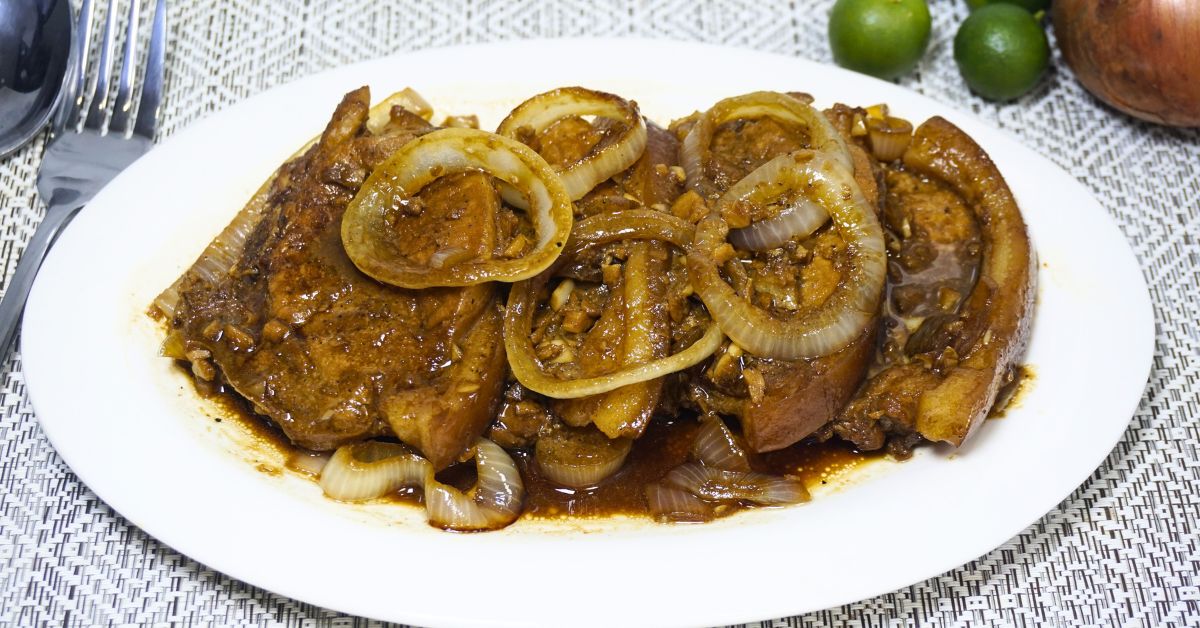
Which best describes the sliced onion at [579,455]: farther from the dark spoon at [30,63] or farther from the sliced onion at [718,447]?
the dark spoon at [30,63]

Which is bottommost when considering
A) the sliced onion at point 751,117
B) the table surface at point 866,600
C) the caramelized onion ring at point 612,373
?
the table surface at point 866,600

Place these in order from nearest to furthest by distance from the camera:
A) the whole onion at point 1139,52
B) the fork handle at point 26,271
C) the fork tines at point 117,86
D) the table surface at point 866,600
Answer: the table surface at point 866,600, the fork handle at point 26,271, the whole onion at point 1139,52, the fork tines at point 117,86

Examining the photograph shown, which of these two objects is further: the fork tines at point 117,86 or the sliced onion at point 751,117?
the fork tines at point 117,86

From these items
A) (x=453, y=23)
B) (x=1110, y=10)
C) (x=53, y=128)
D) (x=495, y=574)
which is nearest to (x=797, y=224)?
(x=495, y=574)

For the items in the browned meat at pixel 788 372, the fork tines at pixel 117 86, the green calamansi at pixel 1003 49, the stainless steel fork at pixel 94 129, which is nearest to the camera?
the browned meat at pixel 788 372

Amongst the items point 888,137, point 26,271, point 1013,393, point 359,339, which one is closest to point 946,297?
point 1013,393

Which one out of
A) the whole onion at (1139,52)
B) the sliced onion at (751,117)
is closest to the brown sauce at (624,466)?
the sliced onion at (751,117)
